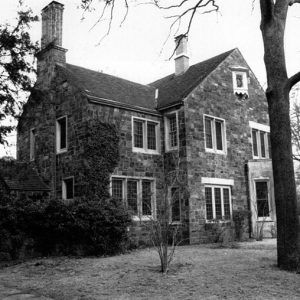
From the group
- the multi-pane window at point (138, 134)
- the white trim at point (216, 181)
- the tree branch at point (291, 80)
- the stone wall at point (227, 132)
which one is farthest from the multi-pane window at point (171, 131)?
the tree branch at point (291, 80)

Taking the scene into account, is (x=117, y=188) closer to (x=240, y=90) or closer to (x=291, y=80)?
(x=240, y=90)

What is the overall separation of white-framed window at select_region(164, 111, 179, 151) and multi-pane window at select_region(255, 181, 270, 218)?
17.5 ft

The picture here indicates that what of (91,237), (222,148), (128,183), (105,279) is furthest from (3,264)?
(222,148)

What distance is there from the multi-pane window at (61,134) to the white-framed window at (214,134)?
656 centimetres

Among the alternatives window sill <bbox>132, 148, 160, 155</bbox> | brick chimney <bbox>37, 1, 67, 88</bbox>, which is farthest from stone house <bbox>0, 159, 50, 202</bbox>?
brick chimney <bbox>37, 1, 67, 88</bbox>

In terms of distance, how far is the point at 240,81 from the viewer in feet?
73.5

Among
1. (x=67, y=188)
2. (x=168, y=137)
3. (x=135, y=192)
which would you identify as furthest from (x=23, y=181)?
(x=168, y=137)

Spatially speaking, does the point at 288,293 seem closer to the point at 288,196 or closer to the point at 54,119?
the point at 288,196

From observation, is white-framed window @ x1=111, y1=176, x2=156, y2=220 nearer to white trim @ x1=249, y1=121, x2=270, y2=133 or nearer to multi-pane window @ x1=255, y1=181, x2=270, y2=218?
multi-pane window @ x1=255, y1=181, x2=270, y2=218

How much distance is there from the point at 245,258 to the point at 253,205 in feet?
30.9

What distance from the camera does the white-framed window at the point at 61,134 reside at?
745 inches

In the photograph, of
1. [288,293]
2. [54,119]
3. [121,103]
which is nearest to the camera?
[288,293]

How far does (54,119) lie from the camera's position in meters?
19.5

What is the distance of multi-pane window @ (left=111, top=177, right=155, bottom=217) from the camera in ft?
58.1
